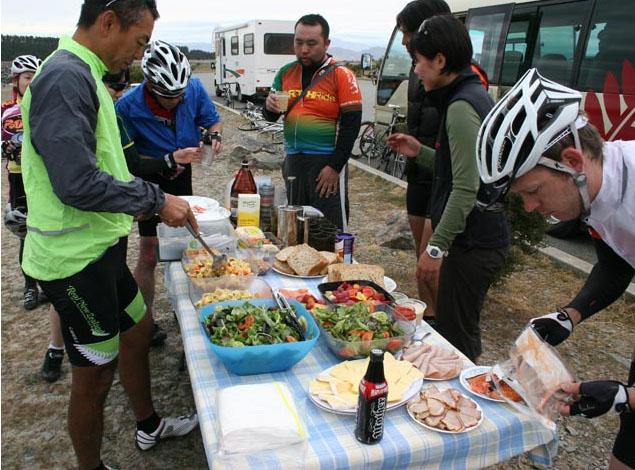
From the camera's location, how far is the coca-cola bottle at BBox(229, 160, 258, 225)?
3.42 metres

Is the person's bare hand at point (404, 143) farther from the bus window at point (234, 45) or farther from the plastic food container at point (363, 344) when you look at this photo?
the bus window at point (234, 45)

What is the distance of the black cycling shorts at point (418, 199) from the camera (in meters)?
4.11

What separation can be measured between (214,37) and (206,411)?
93.4ft

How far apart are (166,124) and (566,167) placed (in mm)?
2945

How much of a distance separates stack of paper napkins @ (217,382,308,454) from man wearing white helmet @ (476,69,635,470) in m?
0.81

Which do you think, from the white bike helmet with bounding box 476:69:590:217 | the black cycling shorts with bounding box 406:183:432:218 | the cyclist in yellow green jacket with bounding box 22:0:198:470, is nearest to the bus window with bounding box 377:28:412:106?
the black cycling shorts with bounding box 406:183:432:218

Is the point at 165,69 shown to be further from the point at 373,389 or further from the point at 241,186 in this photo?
the point at 373,389

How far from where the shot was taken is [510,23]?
7.65 meters

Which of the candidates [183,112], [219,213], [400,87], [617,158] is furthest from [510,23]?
[617,158]

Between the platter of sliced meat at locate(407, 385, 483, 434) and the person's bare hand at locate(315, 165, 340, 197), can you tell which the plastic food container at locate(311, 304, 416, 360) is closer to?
the platter of sliced meat at locate(407, 385, 483, 434)

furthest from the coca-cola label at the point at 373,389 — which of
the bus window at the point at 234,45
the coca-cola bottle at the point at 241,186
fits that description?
the bus window at the point at 234,45

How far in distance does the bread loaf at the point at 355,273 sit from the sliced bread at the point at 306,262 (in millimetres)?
127

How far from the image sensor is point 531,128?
1474 millimetres

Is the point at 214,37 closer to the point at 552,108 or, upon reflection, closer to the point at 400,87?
the point at 400,87
